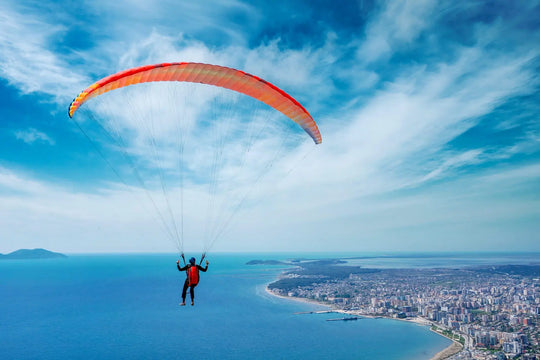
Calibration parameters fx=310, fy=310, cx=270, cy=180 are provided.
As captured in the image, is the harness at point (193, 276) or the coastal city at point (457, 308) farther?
the coastal city at point (457, 308)

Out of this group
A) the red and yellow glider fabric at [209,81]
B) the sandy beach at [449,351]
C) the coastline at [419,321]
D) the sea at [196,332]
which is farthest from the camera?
the sea at [196,332]

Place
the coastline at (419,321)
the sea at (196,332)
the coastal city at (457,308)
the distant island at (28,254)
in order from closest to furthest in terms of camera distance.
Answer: the coastline at (419,321) → the coastal city at (457,308) → the sea at (196,332) → the distant island at (28,254)

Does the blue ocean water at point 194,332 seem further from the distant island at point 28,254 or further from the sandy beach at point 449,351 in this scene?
the distant island at point 28,254

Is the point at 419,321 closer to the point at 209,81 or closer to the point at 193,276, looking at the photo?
the point at 193,276

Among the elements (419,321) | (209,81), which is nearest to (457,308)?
(419,321)

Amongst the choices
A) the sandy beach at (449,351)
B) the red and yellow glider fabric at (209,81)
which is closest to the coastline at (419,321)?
the sandy beach at (449,351)

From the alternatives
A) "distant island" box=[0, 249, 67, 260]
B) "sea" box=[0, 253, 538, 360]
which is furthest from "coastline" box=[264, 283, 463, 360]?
"distant island" box=[0, 249, 67, 260]
